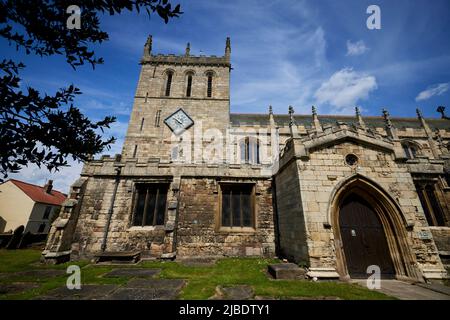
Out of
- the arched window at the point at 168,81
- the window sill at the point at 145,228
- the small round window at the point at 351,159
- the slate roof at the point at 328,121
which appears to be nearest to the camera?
the small round window at the point at 351,159

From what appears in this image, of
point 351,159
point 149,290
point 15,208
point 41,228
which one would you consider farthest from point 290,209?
point 15,208

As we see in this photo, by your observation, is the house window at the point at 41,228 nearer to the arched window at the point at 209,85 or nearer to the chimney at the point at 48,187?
the chimney at the point at 48,187

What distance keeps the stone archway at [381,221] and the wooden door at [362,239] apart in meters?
0.07

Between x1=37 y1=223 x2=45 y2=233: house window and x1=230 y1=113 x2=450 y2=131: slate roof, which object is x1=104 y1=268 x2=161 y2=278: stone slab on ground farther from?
x1=37 y1=223 x2=45 y2=233: house window

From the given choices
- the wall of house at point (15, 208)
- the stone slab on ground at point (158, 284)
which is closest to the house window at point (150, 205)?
the stone slab on ground at point (158, 284)

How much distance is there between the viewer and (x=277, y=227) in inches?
363

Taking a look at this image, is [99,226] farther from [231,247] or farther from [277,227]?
[277,227]

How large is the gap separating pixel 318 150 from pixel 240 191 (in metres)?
4.40

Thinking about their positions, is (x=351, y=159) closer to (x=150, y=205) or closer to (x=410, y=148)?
(x=150, y=205)

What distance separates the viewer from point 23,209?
83.4 ft

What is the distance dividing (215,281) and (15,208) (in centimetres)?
3456

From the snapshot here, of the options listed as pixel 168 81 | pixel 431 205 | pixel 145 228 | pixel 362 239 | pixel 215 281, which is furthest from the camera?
pixel 168 81

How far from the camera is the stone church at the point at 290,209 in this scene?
676 cm
